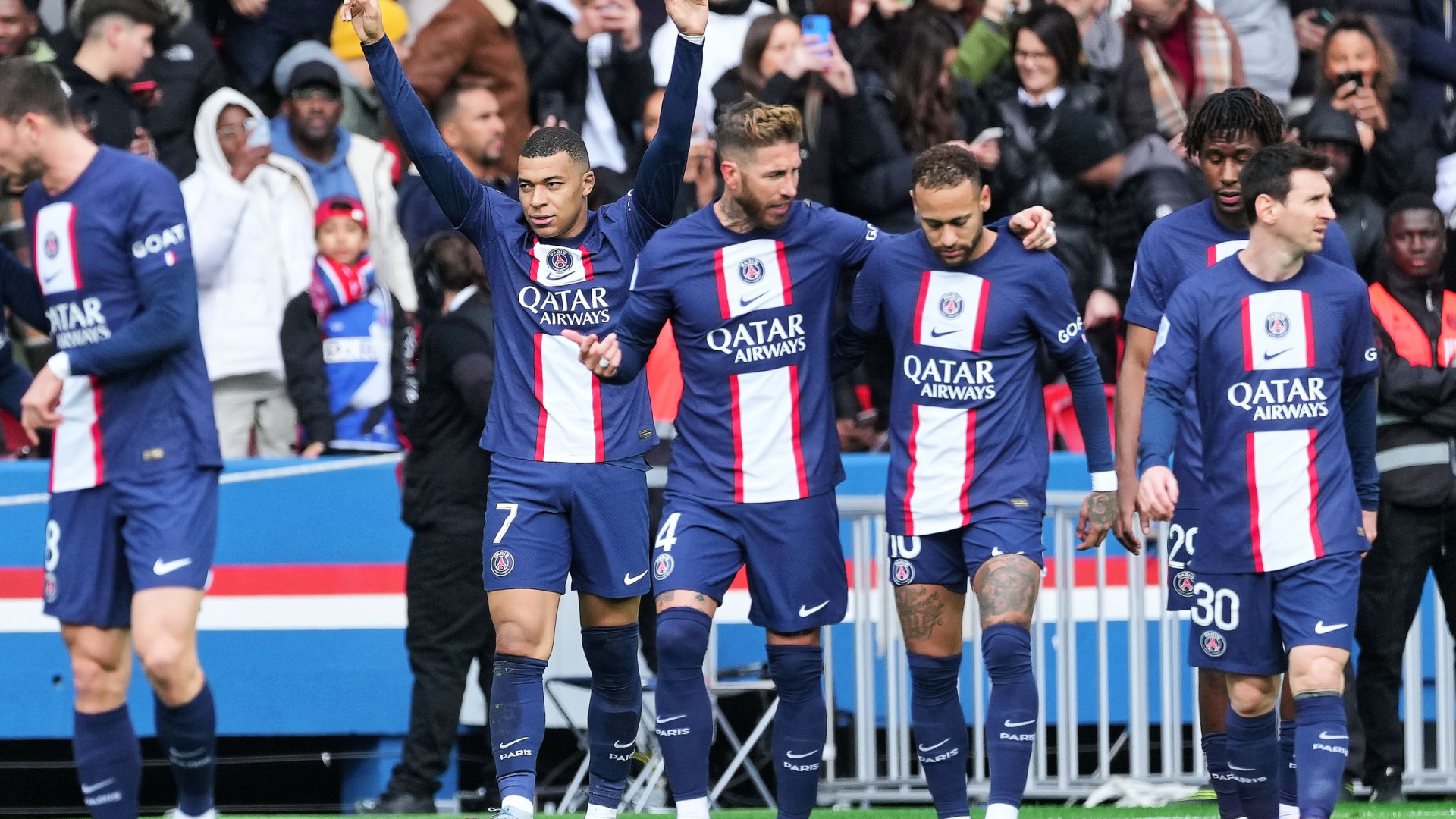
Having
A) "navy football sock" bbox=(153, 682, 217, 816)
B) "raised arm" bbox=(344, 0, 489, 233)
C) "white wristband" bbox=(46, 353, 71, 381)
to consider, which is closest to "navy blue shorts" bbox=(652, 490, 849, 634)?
"raised arm" bbox=(344, 0, 489, 233)

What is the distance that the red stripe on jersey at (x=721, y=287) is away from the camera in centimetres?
696

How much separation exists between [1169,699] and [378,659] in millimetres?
3485

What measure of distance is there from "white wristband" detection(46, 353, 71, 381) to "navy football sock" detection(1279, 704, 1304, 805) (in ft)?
13.5

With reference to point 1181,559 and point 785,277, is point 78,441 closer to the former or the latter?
point 785,277

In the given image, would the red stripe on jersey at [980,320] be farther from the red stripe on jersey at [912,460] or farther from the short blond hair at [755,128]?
the short blond hair at [755,128]

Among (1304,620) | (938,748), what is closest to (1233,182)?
(1304,620)

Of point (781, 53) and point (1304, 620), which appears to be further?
point (781, 53)

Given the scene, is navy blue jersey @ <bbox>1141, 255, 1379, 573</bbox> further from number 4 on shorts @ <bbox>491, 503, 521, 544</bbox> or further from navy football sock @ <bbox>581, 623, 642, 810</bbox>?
number 4 on shorts @ <bbox>491, 503, 521, 544</bbox>

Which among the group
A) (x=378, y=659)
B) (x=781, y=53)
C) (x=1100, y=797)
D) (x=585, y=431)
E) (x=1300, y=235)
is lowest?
(x=1100, y=797)

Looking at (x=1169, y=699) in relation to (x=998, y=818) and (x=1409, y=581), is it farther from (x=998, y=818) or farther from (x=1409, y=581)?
(x=998, y=818)

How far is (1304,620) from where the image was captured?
6.36 metres

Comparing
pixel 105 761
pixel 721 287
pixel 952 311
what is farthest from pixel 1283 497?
pixel 105 761

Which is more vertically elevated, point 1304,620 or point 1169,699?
point 1304,620

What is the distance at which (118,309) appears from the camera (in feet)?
22.0
